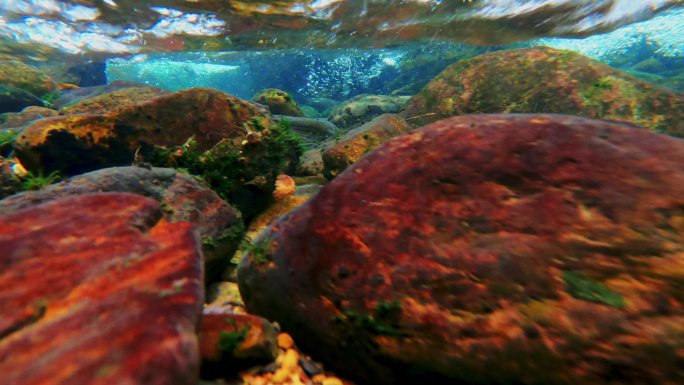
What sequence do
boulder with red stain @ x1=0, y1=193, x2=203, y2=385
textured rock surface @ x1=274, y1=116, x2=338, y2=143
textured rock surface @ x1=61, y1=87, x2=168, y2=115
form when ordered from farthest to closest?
1. textured rock surface @ x1=274, y1=116, x2=338, y2=143
2. textured rock surface @ x1=61, y1=87, x2=168, y2=115
3. boulder with red stain @ x1=0, y1=193, x2=203, y2=385

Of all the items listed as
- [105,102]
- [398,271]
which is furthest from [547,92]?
[105,102]

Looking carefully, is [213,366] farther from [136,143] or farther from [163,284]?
[136,143]

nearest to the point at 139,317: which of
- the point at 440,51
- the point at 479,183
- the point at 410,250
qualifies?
the point at 410,250

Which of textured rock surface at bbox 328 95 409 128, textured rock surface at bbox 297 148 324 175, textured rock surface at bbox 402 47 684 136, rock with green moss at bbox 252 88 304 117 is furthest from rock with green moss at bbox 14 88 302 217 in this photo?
textured rock surface at bbox 328 95 409 128

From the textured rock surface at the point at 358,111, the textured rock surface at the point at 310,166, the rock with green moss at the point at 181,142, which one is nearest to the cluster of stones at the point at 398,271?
the rock with green moss at the point at 181,142

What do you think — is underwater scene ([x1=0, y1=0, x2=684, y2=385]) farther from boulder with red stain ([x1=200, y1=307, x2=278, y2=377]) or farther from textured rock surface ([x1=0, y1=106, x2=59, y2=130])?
textured rock surface ([x1=0, y1=106, x2=59, y2=130])

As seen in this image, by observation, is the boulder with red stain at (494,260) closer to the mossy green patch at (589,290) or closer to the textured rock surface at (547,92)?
the mossy green patch at (589,290)

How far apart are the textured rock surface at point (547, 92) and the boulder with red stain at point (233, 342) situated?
8.04 metres

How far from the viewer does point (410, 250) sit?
2.42 m

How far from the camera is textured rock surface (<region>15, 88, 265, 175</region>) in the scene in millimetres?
5132

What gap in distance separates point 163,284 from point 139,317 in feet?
0.67

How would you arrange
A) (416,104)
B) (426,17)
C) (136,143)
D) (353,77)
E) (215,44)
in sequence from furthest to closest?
(353,77) → (215,44) → (426,17) → (416,104) → (136,143)

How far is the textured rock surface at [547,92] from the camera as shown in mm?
7469

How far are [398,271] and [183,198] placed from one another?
2637mm
